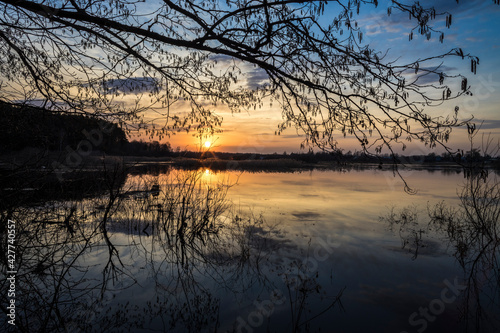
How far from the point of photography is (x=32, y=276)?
17.6 feet

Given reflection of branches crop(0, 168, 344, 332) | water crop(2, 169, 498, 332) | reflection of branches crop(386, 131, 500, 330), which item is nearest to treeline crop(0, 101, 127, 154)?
reflection of branches crop(0, 168, 344, 332)

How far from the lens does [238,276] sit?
610 centimetres

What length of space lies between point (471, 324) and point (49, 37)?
8592 mm

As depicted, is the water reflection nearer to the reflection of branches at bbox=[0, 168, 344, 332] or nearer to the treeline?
the reflection of branches at bbox=[0, 168, 344, 332]

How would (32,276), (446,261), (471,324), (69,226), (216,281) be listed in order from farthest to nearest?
(69,226)
(446,261)
(216,281)
(32,276)
(471,324)

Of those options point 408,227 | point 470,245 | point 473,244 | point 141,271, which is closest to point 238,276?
point 141,271

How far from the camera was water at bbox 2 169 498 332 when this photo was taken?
14.7 ft

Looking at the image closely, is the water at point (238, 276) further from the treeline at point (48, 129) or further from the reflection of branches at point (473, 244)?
the treeline at point (48, 129)

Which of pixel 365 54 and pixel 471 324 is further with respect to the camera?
pixel 471 324

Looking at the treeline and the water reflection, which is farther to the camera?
the treeline

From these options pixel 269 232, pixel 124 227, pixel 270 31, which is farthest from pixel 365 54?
pixel 124 227

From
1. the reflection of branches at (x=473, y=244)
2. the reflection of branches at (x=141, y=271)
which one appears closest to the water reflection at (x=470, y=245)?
the reflection of branches at (x=473, y=244)

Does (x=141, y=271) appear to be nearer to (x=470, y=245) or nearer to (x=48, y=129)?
(x=48, y=129)

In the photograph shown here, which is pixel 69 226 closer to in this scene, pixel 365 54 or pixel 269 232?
pixel 269 232
